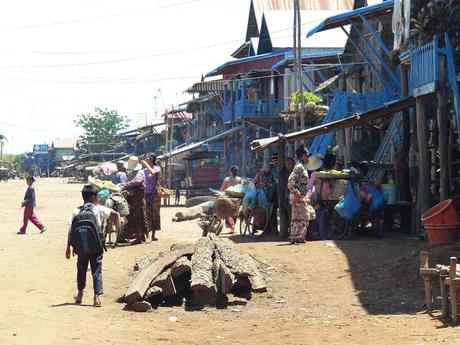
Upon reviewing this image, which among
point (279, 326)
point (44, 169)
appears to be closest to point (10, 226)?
point (279, 326)

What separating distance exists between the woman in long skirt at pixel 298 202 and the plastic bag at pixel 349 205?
0.77 meters

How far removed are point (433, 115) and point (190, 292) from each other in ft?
29.0

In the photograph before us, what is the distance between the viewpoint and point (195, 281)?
34.1ft

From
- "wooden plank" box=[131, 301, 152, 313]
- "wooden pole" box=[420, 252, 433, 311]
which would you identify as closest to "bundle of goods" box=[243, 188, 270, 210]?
"wooden plank" box=[131, 301, 152, 313]

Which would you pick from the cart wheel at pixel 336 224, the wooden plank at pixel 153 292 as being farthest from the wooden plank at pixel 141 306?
the cart wheel at pixel 336 224

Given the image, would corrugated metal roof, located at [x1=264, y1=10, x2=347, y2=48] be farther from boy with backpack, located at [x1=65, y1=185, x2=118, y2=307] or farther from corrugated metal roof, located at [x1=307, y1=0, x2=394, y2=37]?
boy with backpack, located at [x1=65, y1=185, x2=118, y2=307]

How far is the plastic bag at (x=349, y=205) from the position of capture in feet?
50.9

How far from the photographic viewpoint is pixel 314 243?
15008 millimetres

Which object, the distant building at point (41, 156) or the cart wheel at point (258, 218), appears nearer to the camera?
the cart wheel at point (258, 218)

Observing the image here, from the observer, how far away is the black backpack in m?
10.1

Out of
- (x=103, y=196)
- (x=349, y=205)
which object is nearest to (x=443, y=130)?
(x=349, y=205)

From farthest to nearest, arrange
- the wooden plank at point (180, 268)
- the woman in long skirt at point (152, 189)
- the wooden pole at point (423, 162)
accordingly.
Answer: the woman in long skirt at point (152, 189) < the wooden pole at point (423, 162) < the wooden plank at point (180, 268)

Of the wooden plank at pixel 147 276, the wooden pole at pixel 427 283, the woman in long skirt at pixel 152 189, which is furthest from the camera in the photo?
the woman in long skirt at pixel 152 189

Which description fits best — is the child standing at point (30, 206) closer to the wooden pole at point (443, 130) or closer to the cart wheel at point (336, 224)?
the cart wheel at point (336, 224)
